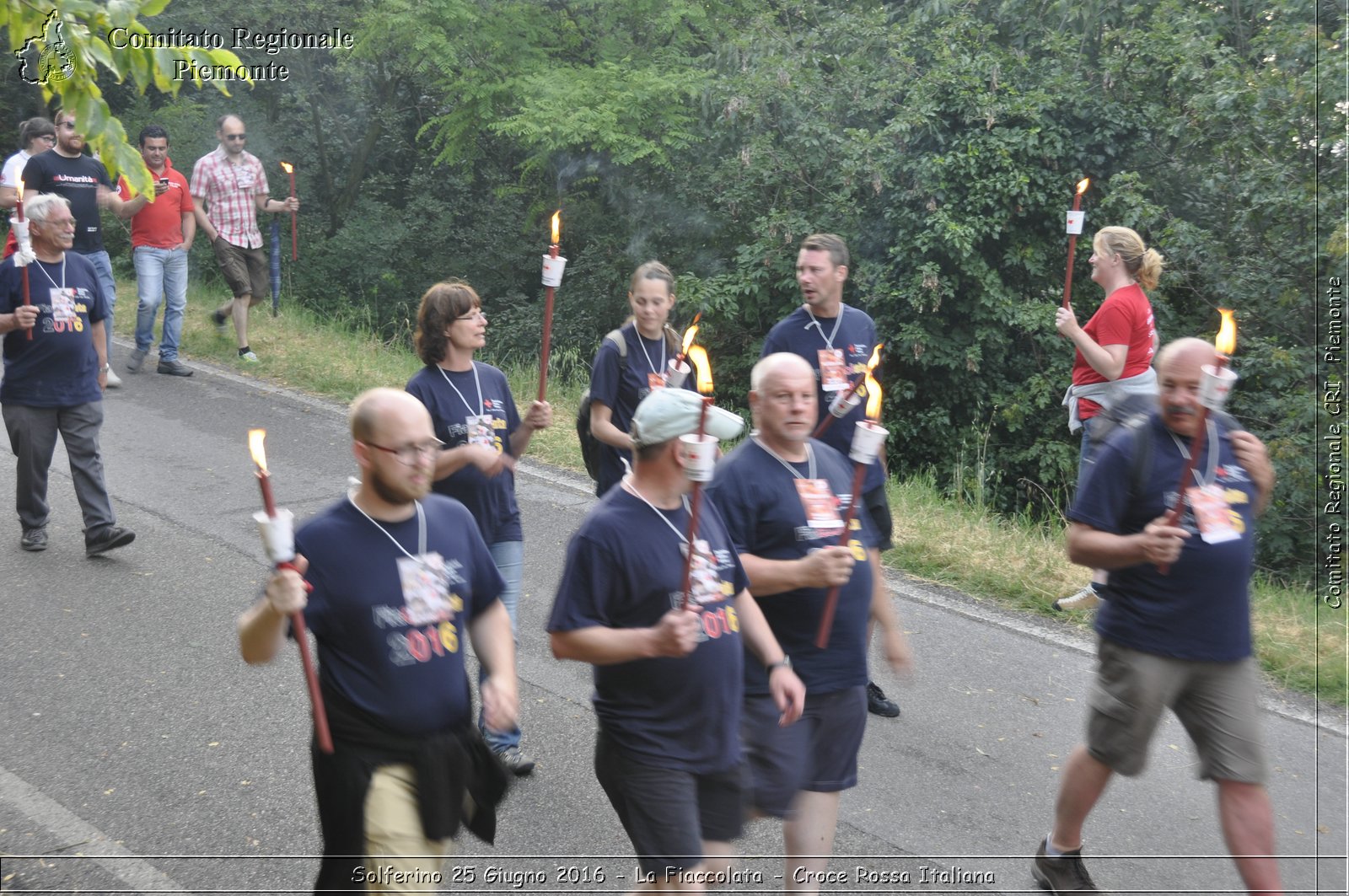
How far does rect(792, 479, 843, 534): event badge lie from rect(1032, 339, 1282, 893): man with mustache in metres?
0.80

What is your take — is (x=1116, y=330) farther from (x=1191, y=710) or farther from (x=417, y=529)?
(x=417, y=529)

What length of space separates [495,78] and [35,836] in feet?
43.2

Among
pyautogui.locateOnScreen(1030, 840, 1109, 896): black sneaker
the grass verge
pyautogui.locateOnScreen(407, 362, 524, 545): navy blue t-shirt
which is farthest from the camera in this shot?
the grass verge

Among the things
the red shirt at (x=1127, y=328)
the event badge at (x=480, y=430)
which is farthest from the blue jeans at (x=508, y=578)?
the red shirt at (x=1127, y=328)

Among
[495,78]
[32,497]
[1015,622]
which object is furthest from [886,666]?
[495,78]

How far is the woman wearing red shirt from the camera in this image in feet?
23.0

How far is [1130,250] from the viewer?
6.96m

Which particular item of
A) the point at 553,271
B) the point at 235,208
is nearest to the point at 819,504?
the point at 553,271

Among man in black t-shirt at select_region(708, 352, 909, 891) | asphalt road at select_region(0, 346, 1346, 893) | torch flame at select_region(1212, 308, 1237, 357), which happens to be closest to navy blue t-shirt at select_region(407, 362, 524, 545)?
asphalt road at select_region(0, 346, 1346, 893)

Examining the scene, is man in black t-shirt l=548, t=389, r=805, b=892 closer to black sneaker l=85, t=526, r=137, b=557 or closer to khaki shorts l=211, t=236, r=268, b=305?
black sneaker l=85, t=526, r=137, b=557

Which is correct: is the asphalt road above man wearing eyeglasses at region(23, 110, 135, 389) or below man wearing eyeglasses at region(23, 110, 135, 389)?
below

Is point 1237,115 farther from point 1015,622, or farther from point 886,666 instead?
point 886,666

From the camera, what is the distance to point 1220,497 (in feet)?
13.5

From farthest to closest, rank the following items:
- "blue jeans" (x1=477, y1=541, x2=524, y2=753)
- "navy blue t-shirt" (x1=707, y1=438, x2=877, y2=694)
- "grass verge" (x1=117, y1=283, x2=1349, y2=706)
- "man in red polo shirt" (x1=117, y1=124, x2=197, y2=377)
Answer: "man in red polo shirt" (x1=117, y1=124, x2=197, y2=377) < "grass verge" (x1=117, y1=283, x2=1349, y2=706) < "blue jeans" (x1=477, y1=541, x2=524, y2=753) < "navy blue t-shirt" (x1=707, y1=438, x2=877, y2=694)
